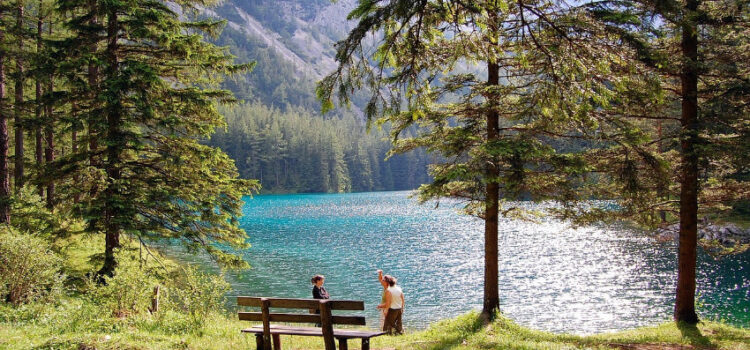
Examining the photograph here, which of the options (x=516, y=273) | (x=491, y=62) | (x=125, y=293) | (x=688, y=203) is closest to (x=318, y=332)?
(x=125, y=293)

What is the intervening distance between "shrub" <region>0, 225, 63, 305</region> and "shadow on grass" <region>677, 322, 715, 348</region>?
1380 cm

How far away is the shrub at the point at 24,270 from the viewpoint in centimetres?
982

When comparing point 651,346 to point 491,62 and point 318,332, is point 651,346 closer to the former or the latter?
point 491,62

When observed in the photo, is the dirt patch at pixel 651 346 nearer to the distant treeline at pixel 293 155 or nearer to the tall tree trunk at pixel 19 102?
the tall tree trunk at pixel 19 102

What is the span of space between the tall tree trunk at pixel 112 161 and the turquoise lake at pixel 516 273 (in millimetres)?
8358

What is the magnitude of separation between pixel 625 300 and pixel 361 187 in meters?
108

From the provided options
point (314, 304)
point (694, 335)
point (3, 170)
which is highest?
point (3, 170)

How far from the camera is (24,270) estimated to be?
396 inches

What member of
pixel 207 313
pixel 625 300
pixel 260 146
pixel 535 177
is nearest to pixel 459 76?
pixel 535 177

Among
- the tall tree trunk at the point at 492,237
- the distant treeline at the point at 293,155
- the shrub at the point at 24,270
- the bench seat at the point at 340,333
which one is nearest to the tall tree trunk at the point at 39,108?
the shrub at the point at 24,270

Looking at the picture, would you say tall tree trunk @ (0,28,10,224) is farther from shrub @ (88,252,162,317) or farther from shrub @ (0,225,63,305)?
shrub @ (88,252,162,317)

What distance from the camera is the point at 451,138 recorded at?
37.0 ft

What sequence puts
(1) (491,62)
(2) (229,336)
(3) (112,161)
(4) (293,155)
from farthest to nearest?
(4) (293,155) < (3) (112,161) < (2) (229,336) < (1) (491,62)

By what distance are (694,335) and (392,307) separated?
6.85m
